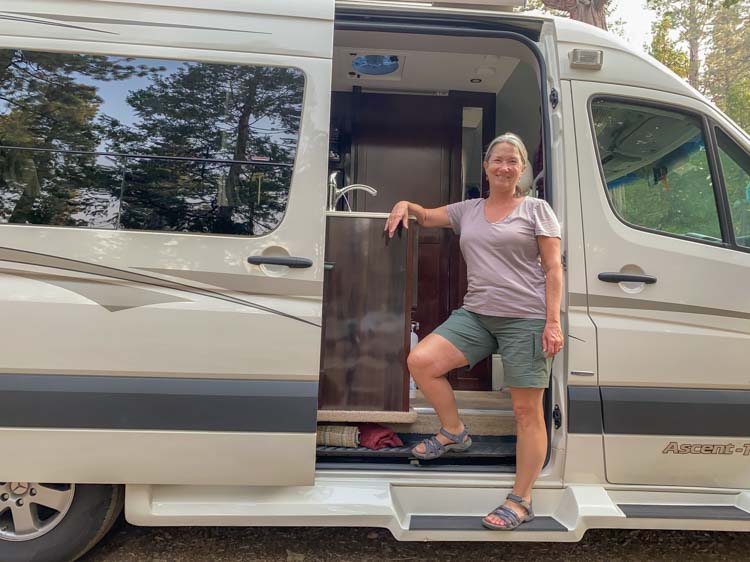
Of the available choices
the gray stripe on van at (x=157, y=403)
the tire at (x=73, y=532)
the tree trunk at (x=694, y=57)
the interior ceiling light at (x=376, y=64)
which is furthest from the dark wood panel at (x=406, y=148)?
the tree trunk at (x=694, y=57)

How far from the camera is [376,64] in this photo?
12.8ft

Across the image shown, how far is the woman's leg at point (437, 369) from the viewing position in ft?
8.13

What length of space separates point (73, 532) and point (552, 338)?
2.21 meters

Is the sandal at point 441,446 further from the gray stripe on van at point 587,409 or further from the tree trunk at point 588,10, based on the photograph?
the tree trunk at point 588,10

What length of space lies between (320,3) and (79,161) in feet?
4.05

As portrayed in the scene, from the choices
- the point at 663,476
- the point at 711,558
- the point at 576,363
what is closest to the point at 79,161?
the point at 576,363

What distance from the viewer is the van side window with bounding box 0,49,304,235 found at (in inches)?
88.4

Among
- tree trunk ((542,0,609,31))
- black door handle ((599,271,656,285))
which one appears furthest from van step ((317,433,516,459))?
tree trunk ((542,0,609,31))

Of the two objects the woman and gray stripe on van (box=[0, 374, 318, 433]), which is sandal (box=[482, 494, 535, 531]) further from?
gray stripe on van (box=[0, 374, 318, 433])

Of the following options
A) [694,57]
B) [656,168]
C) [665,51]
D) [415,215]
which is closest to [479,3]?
[415,215]

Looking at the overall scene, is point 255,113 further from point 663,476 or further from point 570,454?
point 663,476

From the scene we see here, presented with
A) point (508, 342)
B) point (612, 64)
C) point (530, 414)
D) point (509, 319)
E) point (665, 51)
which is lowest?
point (530, 414)

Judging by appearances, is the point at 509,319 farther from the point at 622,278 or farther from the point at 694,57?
the point at 694,57

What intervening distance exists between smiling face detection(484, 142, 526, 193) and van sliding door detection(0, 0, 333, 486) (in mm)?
757
